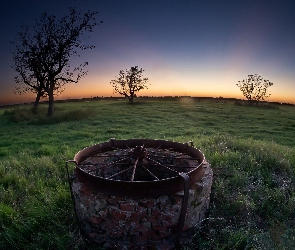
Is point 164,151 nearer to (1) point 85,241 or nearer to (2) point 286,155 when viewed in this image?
(1) point 85,241

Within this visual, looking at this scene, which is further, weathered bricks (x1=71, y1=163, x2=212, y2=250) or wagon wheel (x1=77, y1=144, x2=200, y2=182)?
wagon wheel (x1=77, y1=144, x2=200, y2=182)

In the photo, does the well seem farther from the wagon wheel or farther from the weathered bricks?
the wagon wheel

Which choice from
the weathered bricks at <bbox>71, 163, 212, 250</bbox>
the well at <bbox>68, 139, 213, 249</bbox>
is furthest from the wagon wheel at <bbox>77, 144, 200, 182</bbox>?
the weathered bricks at <bbox>71, 163, 212, 250</bbox>

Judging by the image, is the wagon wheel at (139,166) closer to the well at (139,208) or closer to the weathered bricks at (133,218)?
the well at (139,208)

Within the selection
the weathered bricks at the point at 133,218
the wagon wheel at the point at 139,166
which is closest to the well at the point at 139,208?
the weathered bricks at the point at 133,218

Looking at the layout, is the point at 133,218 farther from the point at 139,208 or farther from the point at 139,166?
the point at 139,166

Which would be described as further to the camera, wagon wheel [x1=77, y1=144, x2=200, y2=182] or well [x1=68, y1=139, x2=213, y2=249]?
wagon wheel [x1=77, y1=144, x2=200, y2=182]

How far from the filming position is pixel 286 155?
6801mm

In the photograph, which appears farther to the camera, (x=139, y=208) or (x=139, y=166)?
(x=139, y=166)

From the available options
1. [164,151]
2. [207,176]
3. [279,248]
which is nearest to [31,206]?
[164,151]

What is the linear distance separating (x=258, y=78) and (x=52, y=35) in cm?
3463

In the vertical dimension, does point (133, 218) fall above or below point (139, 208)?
below

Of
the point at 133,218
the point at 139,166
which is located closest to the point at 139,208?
the point at 133,218

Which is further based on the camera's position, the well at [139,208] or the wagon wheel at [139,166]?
the wagon wheel at [139,166]
